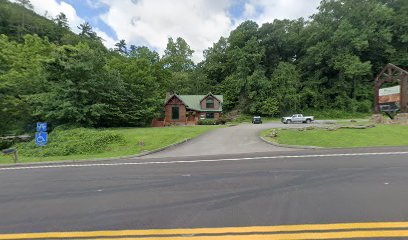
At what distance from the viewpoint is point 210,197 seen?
17.3 ft

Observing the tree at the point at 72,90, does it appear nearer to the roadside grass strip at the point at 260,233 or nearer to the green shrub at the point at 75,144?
the green shrub at the point at 75,144

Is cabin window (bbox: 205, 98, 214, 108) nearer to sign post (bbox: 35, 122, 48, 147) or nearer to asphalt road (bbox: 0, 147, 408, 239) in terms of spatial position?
sign post (bbox: 35, 122, 48, 147)

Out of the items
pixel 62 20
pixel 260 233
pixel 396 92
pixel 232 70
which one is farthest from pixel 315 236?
pixel 62 20

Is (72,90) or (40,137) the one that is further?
(72,90)

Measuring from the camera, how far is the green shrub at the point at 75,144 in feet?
52.3

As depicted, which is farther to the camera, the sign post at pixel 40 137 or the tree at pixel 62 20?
the tree at pixel 62 20

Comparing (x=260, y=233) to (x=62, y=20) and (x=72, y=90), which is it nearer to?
(x=72, y=90)

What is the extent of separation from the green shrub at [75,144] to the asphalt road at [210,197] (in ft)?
25.6

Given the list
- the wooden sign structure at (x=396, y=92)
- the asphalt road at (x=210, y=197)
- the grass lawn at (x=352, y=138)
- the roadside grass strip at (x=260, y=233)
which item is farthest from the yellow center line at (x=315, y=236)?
the wooden sign structure at (x=396, y=92)

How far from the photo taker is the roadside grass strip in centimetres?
342

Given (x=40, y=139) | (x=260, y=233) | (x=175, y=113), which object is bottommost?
(x=260, y=233)

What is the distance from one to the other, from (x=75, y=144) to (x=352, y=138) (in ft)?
62.4

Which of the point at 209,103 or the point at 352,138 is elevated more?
the point at 209,103

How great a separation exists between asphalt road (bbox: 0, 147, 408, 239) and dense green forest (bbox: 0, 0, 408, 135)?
18.7m
